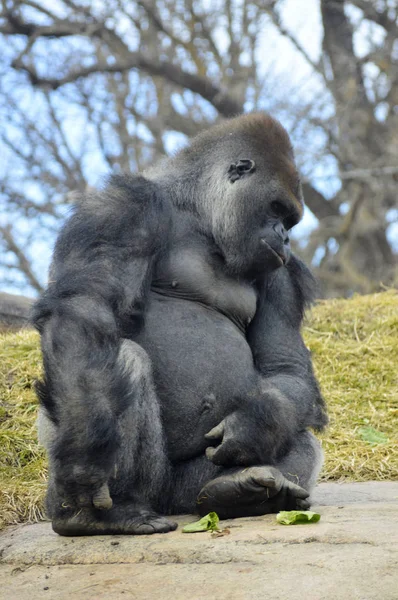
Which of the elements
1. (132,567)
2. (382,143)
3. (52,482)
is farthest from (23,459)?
(382,143)

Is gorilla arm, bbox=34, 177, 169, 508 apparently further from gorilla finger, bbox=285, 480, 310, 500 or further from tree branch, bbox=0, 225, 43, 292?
tree branch, bbox=0, 225, 43, 292

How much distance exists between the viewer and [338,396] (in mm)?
6066

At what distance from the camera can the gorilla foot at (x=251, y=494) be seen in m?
3.43

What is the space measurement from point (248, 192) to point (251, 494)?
1.39 meters

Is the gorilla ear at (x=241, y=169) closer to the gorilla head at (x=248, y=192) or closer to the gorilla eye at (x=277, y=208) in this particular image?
the gorilla head at (x=248, y=192)

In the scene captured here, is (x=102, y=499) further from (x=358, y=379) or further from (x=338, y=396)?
(x=358, y=379)

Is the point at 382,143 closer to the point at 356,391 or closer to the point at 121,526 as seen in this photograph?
the point at 356,391

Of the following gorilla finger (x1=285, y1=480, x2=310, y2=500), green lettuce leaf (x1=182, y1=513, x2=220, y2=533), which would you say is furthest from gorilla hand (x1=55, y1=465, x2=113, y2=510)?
gorilla finger (x1=285, y1=480, x2=310, y2=500)

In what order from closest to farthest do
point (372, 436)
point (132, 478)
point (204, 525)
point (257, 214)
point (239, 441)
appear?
point (204, 525)
point (132, 478)
point (239, 441)
point (257, 214)
point (372, 436)

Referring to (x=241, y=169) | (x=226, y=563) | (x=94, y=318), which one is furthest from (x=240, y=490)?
(x=241, y=169)

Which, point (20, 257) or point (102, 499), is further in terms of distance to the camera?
point (20, 257)

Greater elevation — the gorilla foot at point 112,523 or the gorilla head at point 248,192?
the gorilla head at point 248,192

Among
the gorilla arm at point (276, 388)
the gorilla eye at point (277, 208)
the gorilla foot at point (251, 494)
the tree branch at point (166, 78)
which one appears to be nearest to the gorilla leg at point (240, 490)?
the gorilla foot at point (251, 494)

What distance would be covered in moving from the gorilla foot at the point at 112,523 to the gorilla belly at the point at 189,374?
0.49 m
